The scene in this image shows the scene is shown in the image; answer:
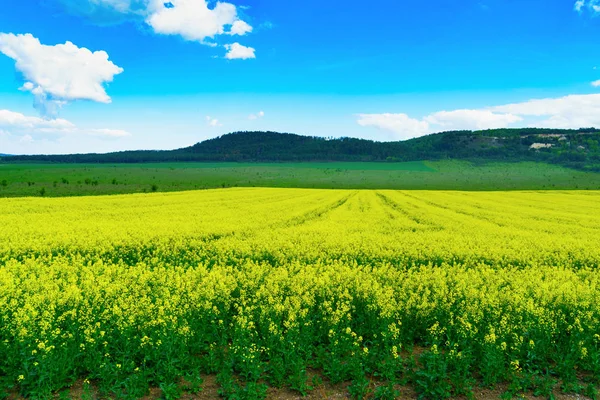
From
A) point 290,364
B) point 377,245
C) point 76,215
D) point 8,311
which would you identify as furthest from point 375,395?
point 76,215

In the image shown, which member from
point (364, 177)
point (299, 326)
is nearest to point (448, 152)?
point (364, 177)

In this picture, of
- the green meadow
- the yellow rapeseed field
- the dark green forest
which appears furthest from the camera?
the dark green forest

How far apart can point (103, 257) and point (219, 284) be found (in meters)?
7.05

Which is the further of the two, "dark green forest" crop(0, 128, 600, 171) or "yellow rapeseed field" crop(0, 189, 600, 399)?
"dark green forest" crop(0, 128, 600, 171)

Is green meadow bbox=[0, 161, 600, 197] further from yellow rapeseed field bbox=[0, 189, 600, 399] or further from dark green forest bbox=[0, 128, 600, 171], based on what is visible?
yellow rapeseed field bbox=[0, 189, 600, 399]

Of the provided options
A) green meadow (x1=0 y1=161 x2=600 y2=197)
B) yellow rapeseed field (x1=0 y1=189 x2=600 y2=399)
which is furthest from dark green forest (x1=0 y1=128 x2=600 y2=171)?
yellow rapeseed field (x1=0 y1=189 x2=600 y2=399)

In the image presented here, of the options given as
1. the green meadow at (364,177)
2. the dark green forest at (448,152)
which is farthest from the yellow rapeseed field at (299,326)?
the dark green forest at (448,152)

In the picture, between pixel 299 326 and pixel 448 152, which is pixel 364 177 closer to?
pixel 448 152

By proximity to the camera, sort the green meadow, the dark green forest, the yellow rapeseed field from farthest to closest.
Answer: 1. the dark green forest
2. the green meadow
3. the yellow rapeseed field

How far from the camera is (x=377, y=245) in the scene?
16.9 metres

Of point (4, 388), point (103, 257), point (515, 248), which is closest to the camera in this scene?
point (4, 388)

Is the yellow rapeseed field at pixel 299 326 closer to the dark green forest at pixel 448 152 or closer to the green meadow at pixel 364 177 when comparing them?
the green meadow at pixel 364 177

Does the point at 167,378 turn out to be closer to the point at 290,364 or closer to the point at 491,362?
the point at 290,364

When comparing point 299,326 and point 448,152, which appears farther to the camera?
point 448,152
